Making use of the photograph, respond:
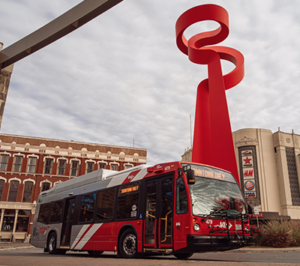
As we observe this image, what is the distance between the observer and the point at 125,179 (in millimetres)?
10445

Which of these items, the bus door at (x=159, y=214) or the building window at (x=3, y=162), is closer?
the bus door at (x=159, y=214)

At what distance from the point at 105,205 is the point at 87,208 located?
4.78 feet

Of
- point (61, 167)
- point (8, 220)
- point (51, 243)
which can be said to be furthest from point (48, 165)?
point (51, 243)

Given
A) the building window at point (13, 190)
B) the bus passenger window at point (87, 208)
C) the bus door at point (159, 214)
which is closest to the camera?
the bus door at point (159, 214)

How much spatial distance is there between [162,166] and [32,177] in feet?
105

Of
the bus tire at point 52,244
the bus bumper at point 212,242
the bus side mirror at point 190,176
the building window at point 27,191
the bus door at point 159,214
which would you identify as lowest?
the bus tire at point 52,244

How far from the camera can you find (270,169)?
51.3 metres

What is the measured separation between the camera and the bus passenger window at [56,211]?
13.9m

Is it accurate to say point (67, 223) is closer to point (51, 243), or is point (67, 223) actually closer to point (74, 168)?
point (51, 243)

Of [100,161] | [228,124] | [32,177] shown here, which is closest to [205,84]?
[228,124]

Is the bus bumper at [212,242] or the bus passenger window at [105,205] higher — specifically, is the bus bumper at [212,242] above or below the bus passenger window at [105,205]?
below

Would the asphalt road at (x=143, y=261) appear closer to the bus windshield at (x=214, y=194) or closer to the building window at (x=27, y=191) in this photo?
the bus windshield at (x=214, y=194)

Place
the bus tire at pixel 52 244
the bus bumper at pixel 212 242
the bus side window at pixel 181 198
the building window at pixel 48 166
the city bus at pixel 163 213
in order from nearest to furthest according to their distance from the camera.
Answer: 1. the bus bumper at pixel 212 242
2. the city bus at pixel 163 213
3. the bus side window at pixel 181 198
4. the bus tire at pixel 52 244
5. the building window at pixel 48 166

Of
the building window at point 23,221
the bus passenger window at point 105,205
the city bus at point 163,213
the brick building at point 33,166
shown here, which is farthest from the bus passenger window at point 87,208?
the building window at point 23,221
